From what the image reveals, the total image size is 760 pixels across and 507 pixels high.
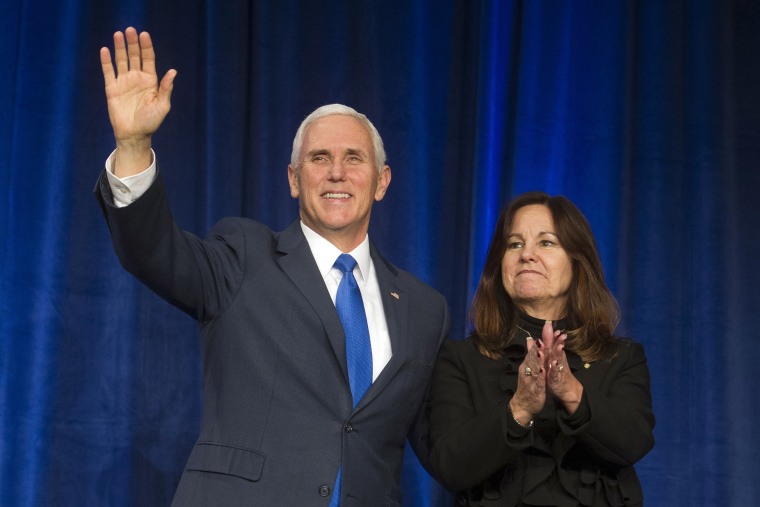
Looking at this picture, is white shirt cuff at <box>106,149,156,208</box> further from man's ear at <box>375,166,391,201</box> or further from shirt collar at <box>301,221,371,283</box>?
man's ear at <box>375,166,391,201</box>

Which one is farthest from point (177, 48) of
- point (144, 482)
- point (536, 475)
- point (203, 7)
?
point (536, 475)

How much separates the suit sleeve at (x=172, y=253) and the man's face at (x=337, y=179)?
22 cm

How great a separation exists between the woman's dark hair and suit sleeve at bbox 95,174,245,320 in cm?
65

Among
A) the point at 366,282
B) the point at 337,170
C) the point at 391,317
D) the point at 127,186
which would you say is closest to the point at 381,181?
the point at 337,170

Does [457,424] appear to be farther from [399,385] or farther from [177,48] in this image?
[177,48]

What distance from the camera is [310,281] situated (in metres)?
2.12

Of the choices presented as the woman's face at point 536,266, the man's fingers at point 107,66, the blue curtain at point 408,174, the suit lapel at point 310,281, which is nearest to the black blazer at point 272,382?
the suit lapel at point 310,281

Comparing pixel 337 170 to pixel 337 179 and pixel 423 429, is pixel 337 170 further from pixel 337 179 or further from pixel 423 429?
pixel 423 429

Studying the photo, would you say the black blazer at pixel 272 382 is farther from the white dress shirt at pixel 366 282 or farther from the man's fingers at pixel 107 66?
the man's fingers at pixel 107 66

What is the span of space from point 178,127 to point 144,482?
46.1 inches

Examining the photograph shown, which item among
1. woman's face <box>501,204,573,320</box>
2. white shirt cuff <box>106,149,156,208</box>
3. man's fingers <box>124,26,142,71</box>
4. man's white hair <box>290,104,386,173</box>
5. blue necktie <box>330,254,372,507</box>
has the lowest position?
blue necktie <box>330,254,372,507</box>

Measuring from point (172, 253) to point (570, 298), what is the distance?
1018mm

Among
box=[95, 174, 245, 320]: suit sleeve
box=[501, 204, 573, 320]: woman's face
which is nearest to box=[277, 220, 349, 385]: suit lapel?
box=[95, 174, 245, 320]: suit sleeve

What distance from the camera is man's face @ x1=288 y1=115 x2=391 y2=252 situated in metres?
2.29
